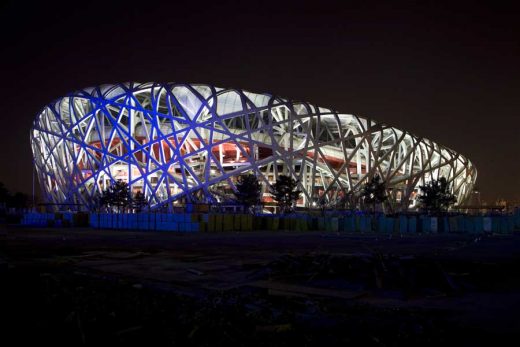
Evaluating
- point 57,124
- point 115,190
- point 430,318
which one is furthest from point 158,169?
point 430,318

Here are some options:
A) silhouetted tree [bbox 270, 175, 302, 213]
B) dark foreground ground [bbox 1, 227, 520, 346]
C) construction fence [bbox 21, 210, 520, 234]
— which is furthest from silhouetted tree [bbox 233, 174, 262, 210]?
dark foreground ground [bbox 1, 227, 520, 346]

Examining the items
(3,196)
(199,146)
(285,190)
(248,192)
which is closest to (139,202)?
(199,146)

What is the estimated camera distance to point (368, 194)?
5394cm

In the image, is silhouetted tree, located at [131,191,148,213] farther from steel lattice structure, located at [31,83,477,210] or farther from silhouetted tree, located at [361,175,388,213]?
silhouetted tree, located at [361,175,388,213]

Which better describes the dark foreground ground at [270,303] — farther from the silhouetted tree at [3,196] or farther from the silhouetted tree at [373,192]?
the silhouetted tree at [3,196]

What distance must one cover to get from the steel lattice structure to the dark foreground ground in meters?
39.8

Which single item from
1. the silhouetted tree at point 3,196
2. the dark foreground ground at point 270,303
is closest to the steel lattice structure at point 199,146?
the silhouetted tree at point 3,196

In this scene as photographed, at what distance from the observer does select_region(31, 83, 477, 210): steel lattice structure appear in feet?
169

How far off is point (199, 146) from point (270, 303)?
5171cm

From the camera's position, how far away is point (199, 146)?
5816cm

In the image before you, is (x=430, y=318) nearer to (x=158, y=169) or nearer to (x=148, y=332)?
(x=148, y=332)

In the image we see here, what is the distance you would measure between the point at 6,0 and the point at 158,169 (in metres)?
48.2

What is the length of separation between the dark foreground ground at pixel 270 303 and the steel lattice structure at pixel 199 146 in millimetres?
39812

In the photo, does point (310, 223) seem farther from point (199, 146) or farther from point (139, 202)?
point (199, 146)
